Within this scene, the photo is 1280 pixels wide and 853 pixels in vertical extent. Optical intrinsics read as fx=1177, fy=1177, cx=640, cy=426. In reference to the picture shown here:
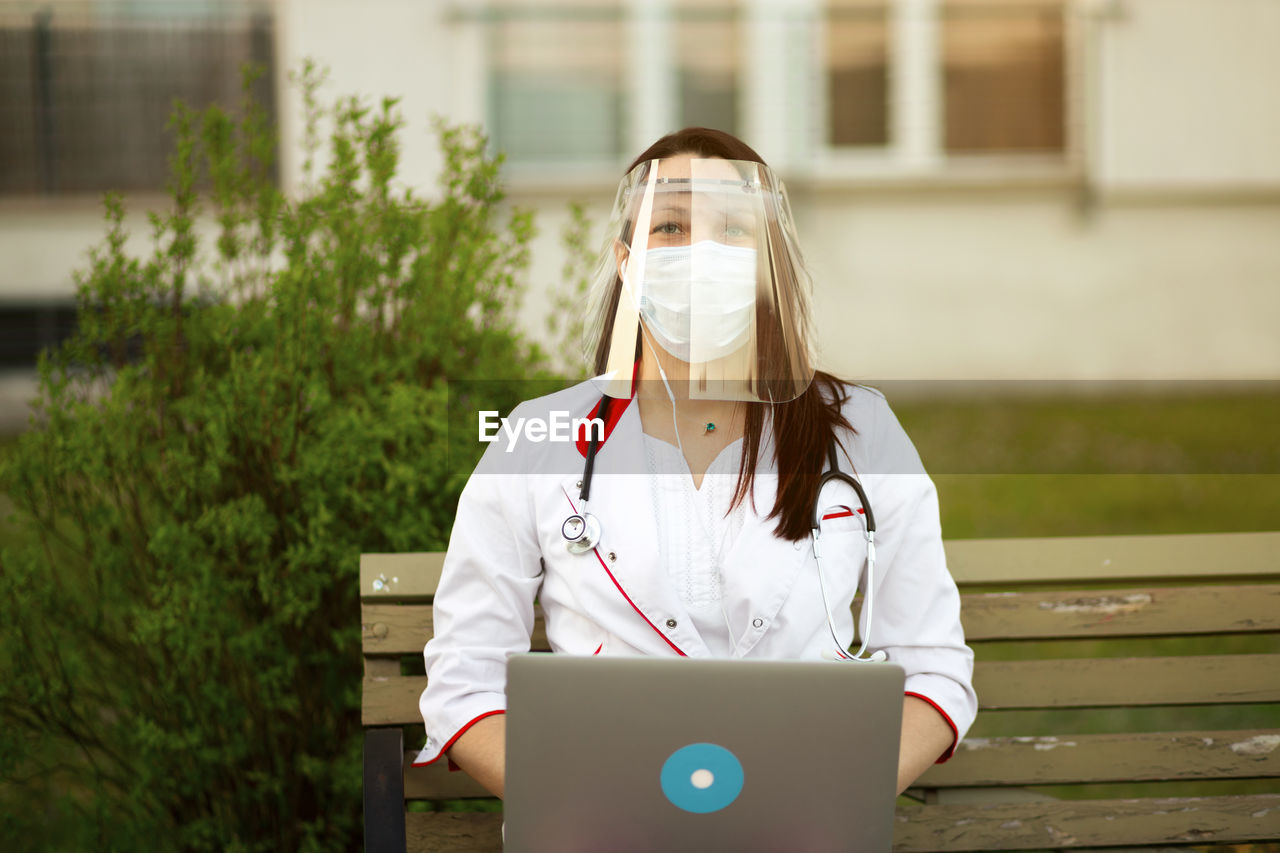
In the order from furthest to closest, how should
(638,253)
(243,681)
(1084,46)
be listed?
(1084,46) → (243,681) → (638,253)

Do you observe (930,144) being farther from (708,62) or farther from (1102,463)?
(1102,463)

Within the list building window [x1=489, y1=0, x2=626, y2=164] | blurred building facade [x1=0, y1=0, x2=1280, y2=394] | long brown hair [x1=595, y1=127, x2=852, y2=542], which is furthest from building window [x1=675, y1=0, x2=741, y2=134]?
long brown hair [x1=595, y1=127, x2=852, y2=542]

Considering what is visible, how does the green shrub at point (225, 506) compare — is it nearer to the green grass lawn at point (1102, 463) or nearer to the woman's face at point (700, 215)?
the woman's face at point (700, 215)

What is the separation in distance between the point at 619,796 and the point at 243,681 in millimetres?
1410

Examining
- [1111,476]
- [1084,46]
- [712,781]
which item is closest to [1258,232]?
[1084,46]

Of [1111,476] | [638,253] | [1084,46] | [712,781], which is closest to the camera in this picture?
[712,781]

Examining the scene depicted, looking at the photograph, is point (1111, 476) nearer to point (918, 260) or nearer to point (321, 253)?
point (918, 260)

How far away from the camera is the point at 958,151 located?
8.71 meters

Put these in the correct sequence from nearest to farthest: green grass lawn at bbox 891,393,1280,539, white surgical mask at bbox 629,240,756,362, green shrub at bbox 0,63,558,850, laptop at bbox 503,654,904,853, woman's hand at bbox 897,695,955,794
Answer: laptop at bbox 503,654,904,853 < woman's hand at bbox 897,695,955,794 < white surgical mask at bbox 629,240,756,362 < green shrub at bbox 0,63,558,850 < green grass lawn at bbox 891,393,1280,539

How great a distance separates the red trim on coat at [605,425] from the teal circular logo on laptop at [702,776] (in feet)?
2.14

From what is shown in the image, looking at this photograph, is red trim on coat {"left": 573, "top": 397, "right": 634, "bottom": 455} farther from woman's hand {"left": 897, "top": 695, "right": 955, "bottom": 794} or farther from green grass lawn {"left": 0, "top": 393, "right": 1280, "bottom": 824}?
green grass lawn {"left": 0, "top": 393, "right": 1280, "bottom": 824}

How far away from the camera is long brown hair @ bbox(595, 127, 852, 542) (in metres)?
1.95

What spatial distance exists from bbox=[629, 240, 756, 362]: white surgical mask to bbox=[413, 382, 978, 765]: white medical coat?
189mm

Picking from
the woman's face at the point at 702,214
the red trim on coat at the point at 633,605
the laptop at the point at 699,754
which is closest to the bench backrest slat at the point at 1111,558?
the red trim on coat at the point at 633,605
